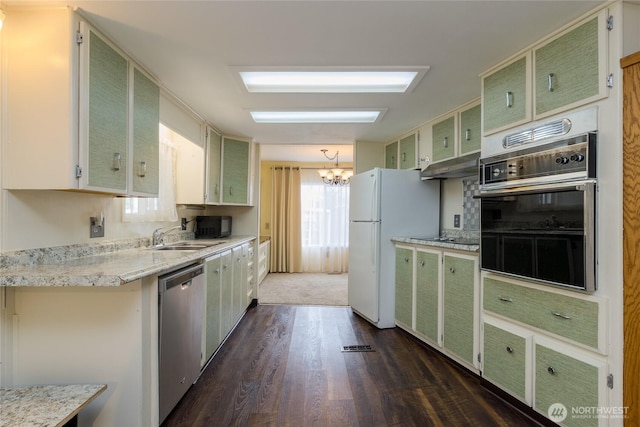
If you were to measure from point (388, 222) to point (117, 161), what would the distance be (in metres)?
2.45

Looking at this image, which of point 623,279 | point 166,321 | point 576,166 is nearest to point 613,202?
point 576,166

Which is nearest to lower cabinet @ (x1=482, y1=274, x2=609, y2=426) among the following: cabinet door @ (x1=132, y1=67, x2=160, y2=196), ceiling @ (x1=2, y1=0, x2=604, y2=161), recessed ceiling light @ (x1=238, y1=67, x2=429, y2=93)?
ceiling @ (x1=2, y1=0, x2=604, y2=161)

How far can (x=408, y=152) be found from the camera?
3480mm

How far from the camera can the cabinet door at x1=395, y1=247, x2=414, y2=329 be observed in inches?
116

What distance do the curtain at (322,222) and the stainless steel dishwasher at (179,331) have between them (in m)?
4.21

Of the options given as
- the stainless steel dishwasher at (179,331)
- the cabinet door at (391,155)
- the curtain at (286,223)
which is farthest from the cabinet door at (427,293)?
the curtain at (286,223)

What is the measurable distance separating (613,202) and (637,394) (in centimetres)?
86

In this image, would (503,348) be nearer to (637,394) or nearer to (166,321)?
(637,394)

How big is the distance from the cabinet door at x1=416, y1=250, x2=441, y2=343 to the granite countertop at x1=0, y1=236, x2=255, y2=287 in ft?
6.29

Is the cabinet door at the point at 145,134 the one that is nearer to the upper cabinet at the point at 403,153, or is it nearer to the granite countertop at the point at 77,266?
the granite countertop at the point at 77,266

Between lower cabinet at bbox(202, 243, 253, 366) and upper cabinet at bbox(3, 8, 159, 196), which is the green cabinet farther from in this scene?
upper cabinet at bbox(3, 8, 159, 196)

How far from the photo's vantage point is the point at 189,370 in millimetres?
1941

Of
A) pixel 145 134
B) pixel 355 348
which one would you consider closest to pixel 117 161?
pixel 145 134

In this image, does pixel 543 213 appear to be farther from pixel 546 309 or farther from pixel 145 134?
pixel 145 134
